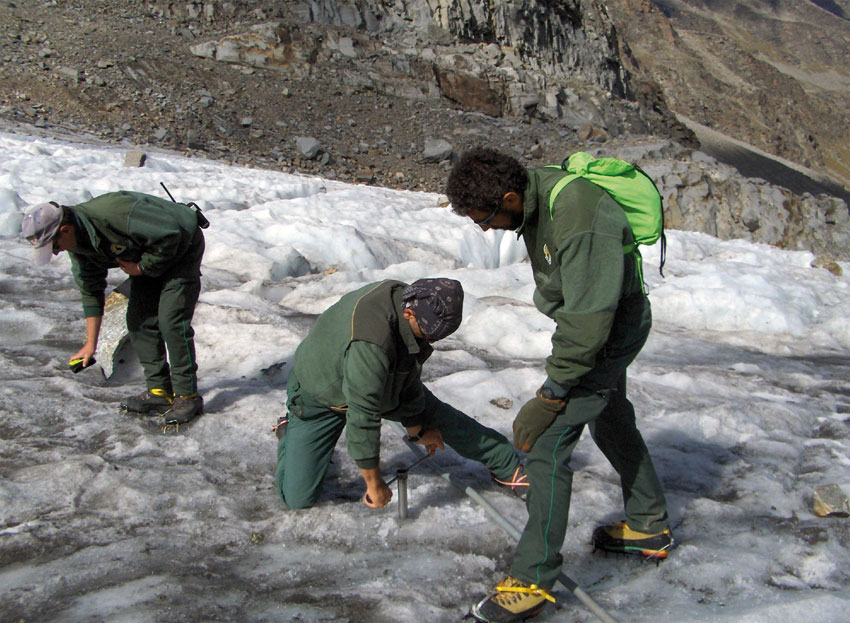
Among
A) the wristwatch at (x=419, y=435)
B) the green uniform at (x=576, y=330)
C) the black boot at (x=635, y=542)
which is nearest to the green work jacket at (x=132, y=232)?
the wristwatch at (x=419, y=435)

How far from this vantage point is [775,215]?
42.5 ft

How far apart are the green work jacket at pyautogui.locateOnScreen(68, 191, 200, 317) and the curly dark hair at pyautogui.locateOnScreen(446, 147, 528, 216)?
1.93m

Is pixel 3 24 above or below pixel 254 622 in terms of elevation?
above

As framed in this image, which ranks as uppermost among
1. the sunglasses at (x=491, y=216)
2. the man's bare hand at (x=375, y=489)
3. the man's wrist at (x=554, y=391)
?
the sunglasses at (x=491, y=216)

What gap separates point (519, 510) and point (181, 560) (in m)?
1.61

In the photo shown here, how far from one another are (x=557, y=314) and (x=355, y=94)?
2359cm

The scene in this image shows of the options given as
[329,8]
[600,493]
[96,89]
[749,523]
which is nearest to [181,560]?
[600,493]

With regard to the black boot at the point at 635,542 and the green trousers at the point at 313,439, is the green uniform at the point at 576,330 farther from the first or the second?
the green trousers at the point at 313,439

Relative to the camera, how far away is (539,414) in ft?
8.45

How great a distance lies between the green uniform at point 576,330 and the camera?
2.38 metres

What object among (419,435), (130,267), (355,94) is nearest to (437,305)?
(419,435)

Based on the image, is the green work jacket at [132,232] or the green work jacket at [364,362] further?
the green work jacket at [132,232]

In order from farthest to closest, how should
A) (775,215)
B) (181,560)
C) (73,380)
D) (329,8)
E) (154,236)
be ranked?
(329,8), (775,215), (73,380), (154,236), (181,560)

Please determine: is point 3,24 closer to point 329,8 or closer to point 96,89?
point 96,89
